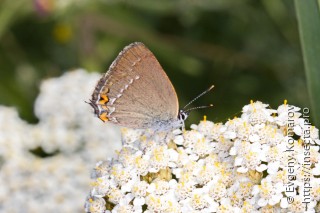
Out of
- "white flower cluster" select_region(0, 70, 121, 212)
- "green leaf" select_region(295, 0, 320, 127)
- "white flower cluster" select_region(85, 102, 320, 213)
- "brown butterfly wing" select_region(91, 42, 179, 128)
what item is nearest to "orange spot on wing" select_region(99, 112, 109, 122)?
"brown butterfly wing" select_region(91, 42, 179, 128)

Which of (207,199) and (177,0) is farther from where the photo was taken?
(177,0)

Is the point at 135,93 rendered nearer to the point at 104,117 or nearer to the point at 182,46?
the point at 104,117

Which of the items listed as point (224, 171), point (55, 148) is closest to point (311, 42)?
point (224, 171)

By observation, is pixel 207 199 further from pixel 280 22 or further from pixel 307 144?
pixel 280 22

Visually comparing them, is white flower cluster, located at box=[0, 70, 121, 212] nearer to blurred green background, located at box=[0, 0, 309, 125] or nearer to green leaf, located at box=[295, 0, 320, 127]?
blurred green background, located at box=[0, 0, 309, 125]

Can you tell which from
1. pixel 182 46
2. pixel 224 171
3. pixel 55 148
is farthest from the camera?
pixel 182 46

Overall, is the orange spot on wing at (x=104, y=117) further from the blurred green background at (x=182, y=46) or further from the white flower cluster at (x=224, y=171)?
the blurred green background at (x=182, y=46)

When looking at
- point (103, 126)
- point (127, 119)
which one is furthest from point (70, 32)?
point (127, 119)
